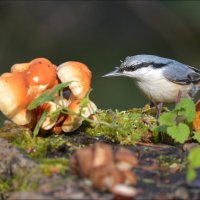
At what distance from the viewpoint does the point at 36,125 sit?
353cm

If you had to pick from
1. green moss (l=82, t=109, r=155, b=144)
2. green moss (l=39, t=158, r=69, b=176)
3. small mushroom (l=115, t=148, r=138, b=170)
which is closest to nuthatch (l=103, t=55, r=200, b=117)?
green moss (l=82, t=109, r=155, b=144)

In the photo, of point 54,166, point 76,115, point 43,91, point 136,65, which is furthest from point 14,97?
point 136,65

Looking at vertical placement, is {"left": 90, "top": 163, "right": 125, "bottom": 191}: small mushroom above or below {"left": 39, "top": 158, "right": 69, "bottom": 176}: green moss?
above

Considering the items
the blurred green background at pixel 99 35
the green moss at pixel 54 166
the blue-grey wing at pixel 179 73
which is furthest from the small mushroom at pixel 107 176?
the blurred green background at pixel 99 35

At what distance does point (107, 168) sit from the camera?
2.63m

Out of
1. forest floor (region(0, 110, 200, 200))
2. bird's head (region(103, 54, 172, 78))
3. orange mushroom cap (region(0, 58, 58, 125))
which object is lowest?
forest floor (region(0, 110, 200, 200))

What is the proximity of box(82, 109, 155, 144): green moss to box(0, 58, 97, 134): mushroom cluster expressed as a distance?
6.6 inches

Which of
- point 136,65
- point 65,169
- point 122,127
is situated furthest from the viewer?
point 136,65

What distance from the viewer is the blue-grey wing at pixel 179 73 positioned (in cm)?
477

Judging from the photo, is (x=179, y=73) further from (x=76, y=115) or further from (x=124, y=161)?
(x=124, y=161)

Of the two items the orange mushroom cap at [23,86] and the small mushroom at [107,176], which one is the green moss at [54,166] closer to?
the small mushroom at [107,176]

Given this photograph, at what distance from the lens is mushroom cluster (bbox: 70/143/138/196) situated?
262cm

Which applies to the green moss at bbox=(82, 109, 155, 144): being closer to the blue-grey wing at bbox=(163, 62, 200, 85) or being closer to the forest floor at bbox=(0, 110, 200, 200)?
the forest floor at bbox=(0, 110, 200, 200)

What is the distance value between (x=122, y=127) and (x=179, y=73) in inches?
50.3
